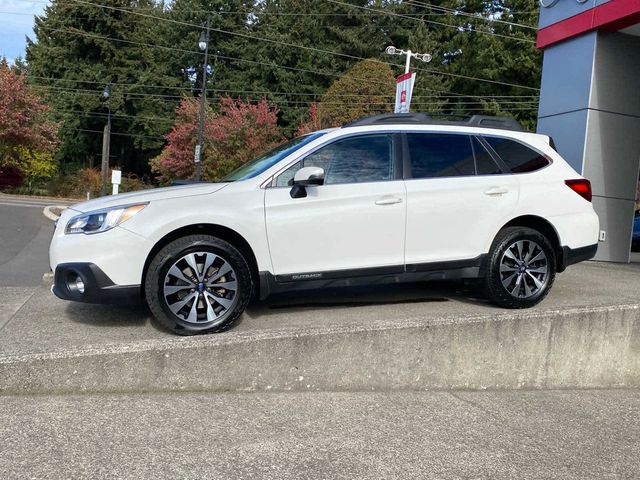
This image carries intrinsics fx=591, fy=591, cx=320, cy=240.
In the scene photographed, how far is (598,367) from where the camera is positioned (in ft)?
17.2

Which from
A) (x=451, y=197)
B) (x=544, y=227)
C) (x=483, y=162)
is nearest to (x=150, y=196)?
(x=451, y=197)

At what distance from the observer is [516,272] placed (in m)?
5.28

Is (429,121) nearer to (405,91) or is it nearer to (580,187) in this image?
(580,187)

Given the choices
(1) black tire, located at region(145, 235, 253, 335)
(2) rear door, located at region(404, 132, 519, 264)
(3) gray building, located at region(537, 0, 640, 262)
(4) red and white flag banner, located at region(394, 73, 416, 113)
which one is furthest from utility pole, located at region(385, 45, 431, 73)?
(1) black tire, located at region(145, 235, 253, 335)

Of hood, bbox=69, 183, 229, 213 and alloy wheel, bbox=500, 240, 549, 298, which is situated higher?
hood, bbox=69, 183, 229, 213

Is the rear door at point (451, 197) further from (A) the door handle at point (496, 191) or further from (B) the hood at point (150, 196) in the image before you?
(B) the hood at point (150, 196)

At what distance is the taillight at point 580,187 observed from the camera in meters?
5.54

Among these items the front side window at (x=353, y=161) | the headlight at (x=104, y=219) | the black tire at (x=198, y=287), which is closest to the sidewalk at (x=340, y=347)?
the black tire at (x=198, y=287)

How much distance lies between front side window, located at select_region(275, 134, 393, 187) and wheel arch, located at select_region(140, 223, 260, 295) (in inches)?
21.6

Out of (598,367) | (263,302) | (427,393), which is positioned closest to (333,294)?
(263,302)

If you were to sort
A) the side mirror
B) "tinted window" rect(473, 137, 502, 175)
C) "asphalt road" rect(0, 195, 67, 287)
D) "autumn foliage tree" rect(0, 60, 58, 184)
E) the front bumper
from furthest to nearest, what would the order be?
"autumn foliage tree" rect(0, 60, 58, 184)
"asphalt road" rect(0, 195, 67, 287)
"tinted window" rect(473, 137, 502, 175)
the side mirror
the front bumper

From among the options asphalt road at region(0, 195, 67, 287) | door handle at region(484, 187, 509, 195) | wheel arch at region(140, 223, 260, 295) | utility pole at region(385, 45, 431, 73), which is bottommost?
asphalt road at region(0, 195, 67, 287)

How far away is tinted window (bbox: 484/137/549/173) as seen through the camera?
18.0 ft

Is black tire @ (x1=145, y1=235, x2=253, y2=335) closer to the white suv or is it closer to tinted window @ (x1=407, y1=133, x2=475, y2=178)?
the white suv
